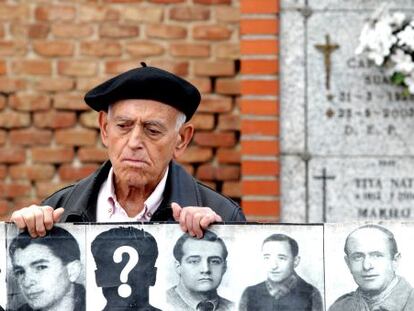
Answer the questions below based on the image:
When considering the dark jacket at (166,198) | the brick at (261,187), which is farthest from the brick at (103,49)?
the dark jacket at (166,198)

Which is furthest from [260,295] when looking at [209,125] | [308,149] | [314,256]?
[209,125]

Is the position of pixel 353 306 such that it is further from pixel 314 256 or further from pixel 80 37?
pixel 80 37

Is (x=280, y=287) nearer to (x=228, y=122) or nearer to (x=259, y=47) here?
(x=259, y=47)

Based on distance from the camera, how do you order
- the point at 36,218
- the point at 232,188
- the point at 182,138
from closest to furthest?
the point at 36,218
the point at 182,138
the point at 232,188

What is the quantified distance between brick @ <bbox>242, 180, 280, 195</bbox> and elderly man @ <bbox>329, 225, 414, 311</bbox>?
102 inches

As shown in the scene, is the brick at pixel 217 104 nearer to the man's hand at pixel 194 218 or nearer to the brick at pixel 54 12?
the brick at pixel 54 12

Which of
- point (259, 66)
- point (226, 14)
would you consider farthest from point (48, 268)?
point (226, 14)

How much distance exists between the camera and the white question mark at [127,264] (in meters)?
3.84

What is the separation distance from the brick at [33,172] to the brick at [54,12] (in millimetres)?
736

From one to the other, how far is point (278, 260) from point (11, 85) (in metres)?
3.43

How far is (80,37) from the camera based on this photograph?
6.95 metres

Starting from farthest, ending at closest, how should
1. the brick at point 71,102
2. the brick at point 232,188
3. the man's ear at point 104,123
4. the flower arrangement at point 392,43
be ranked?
the brick at point 71,102
the brick at point 232,188
the flower arrangement at point 392,43
the man's ear at point 104,123

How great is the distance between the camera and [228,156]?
6.87 m

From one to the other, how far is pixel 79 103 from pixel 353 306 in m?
3.37
